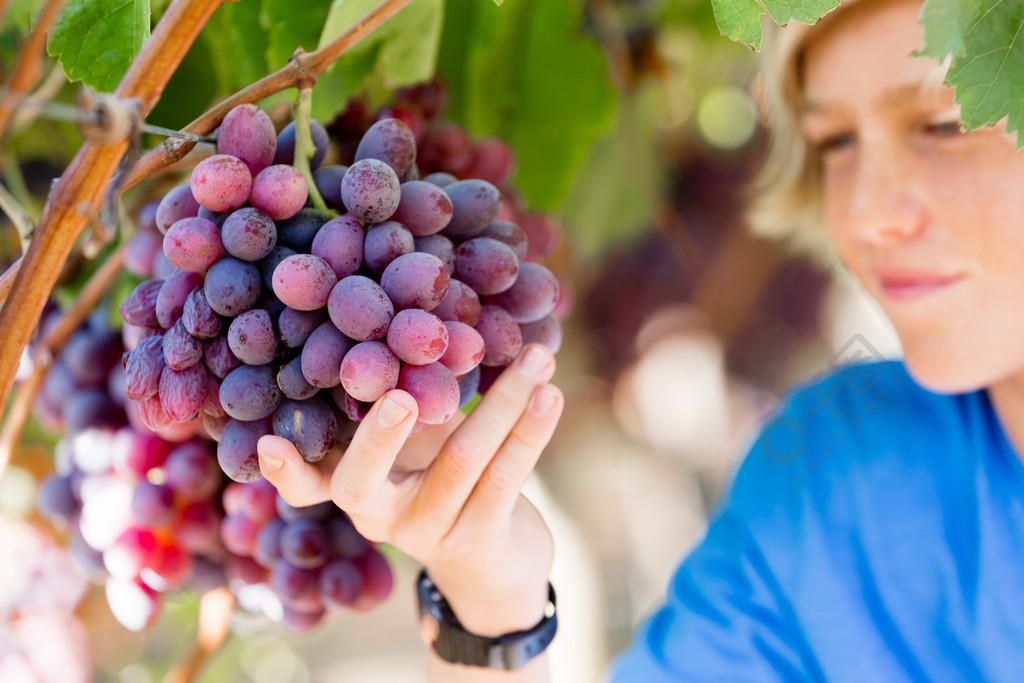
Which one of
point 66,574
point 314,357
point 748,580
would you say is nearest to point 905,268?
point 748,580

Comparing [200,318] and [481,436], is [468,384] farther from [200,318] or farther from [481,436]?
[200,318]

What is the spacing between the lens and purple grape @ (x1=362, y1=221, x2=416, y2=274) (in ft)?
1.26

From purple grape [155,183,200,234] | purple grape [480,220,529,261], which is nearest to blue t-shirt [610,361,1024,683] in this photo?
purple grape [480,220,529,261]

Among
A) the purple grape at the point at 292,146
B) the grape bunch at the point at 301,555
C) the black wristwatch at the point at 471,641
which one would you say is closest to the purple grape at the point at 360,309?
the purple grape at the point at 292,146

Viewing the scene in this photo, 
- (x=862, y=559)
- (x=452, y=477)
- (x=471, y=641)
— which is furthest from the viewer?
(x=862, y=559)

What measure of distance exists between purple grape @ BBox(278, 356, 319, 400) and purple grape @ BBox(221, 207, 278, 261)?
0.18ft

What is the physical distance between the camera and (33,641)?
0.75 metres

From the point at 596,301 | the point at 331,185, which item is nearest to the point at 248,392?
the point at 331,185

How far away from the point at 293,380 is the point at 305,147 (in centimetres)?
13

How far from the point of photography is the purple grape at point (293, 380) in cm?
38

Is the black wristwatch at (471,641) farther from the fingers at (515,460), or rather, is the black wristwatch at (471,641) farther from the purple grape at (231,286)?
the purple grape at (231,286)

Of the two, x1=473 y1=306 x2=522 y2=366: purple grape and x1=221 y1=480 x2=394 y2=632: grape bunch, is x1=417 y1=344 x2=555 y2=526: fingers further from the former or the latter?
x1=221 y1=480 x2=394 y2=632: grape bunch

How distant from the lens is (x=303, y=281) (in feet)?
1.19

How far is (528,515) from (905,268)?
0.37 metres
